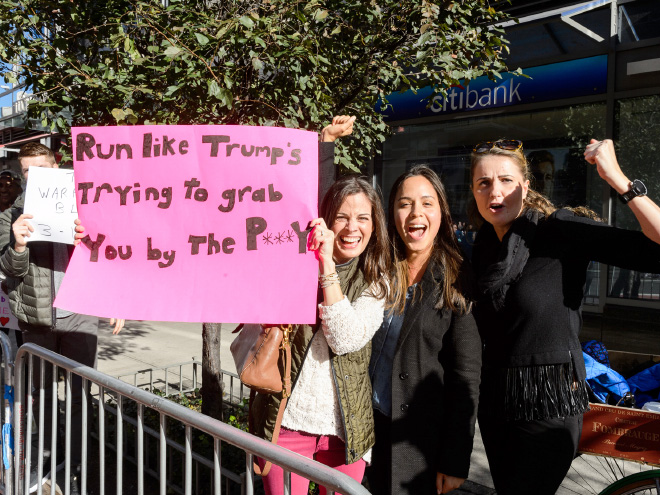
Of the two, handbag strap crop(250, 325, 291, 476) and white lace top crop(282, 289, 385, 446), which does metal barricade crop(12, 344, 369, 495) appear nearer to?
handbag strap crop(250, 325, 291, 476)

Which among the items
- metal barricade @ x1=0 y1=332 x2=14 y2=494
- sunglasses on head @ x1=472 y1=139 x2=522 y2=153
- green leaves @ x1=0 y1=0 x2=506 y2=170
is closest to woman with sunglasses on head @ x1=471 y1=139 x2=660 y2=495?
sunglasses on head @ x1=472 y1=139 x2=522 y2=153

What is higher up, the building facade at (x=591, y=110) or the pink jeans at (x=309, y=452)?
the building facade at (x=591, y=110)

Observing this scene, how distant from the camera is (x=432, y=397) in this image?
2059 mm

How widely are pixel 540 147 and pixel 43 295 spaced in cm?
687

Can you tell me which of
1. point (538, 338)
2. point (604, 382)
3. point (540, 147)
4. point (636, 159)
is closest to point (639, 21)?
point (636, 159)

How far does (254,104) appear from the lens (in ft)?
10.8

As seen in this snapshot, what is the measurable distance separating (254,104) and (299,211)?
1566 millimetres

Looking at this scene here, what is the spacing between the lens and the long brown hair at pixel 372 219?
6.94ft

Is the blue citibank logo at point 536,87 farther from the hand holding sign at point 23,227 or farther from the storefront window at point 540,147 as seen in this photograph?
the hand holding sign at point 23,227

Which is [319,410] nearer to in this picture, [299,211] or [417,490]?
[417,490]

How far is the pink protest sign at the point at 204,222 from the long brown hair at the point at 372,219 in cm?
17

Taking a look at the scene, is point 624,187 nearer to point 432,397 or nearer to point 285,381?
point 432,397

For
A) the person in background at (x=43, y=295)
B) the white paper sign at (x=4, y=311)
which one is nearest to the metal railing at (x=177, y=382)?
the white paper sign at (x=4, y=311)

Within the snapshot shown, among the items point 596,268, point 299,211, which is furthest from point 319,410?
point 596,268
